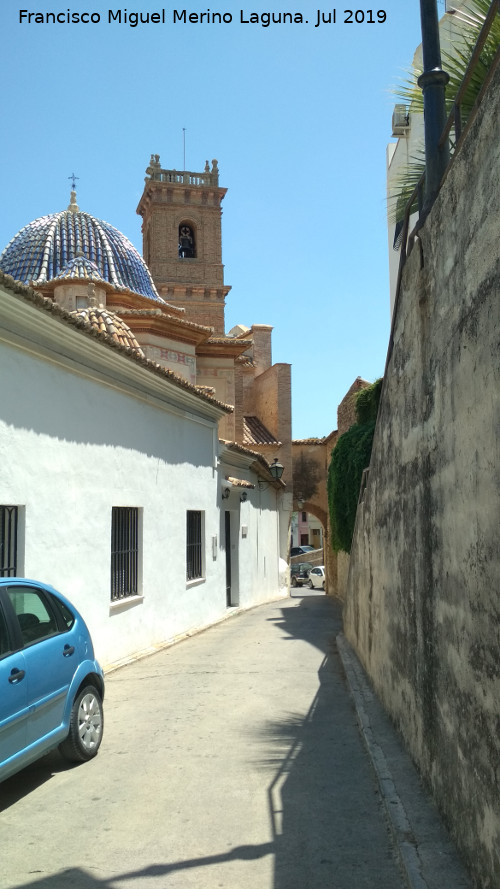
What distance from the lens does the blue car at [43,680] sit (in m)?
4.84

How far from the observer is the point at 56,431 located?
8.72 m

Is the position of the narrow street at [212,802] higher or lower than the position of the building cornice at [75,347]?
lower

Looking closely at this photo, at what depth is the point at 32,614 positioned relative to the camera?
18.2 ft

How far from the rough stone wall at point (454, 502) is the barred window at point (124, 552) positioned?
5.09 m

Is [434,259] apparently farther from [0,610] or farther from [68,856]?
[68,856]

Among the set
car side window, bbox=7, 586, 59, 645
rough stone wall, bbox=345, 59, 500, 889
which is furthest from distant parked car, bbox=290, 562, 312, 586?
car side window, bbox=7, 586, 59, 645

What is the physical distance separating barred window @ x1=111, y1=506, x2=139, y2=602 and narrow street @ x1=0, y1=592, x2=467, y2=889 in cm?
206

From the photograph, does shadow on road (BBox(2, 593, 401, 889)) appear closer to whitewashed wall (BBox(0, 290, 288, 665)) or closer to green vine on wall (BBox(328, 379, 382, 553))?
whitewashed wall (BBox(0, 290, 288, 665))

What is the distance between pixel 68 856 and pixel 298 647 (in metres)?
8.26

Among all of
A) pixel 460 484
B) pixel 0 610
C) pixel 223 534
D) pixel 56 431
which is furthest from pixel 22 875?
pixel 223 534

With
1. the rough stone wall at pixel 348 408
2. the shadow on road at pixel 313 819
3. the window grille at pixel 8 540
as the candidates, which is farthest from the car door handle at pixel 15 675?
the rough stone wall at pixel 348 408

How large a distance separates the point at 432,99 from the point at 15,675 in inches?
203

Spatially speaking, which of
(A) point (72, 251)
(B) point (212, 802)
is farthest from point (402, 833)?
(A) point (72, 251)

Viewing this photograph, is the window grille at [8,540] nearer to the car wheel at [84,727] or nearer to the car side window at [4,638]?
the car wheel at [84,727]
